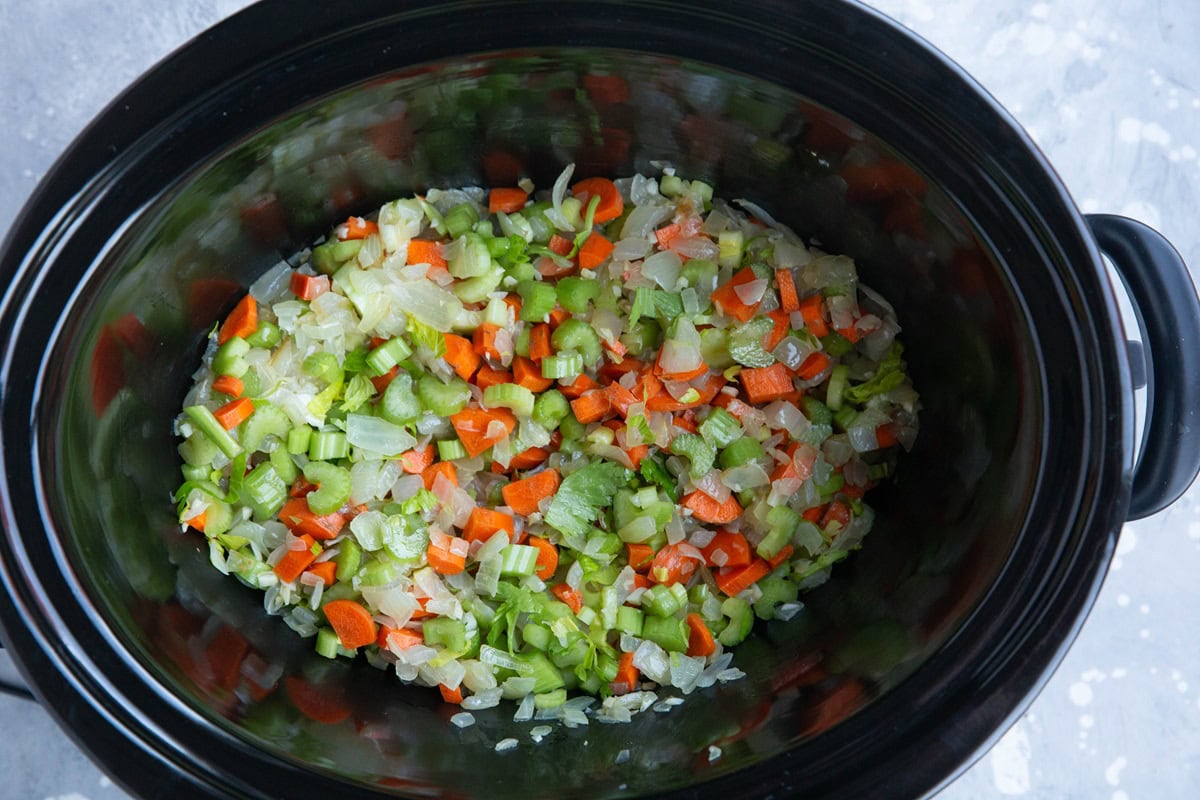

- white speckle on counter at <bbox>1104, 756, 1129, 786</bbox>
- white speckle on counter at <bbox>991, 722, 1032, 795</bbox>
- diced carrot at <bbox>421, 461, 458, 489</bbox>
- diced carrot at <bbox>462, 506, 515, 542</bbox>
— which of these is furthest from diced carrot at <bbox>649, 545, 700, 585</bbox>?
white speckle on counter at <bbox>1104, 756, 1129, 786</bbox>

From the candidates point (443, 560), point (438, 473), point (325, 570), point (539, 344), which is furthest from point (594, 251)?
point (325, 570)

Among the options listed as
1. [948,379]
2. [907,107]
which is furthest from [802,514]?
[907,107]

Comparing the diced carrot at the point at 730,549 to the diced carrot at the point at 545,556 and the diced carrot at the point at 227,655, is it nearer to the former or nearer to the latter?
the diced carrot at the point at 545,556

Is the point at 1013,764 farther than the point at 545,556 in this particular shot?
Yes

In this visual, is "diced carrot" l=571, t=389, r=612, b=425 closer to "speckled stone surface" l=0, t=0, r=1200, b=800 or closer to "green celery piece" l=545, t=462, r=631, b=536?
"green celery piece" l=545, t=462, r=631, b=536

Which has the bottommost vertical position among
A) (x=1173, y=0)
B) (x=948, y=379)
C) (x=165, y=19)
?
(x=948, y=379)

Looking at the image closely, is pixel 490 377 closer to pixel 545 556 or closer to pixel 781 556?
pixel 545 556

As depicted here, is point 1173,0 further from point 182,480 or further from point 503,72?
point 182,480
